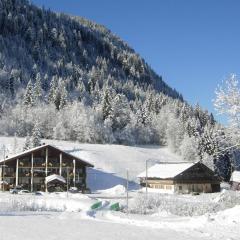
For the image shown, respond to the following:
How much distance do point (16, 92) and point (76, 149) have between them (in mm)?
68106

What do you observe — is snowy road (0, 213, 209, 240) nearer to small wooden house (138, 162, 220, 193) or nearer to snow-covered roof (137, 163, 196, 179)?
small wooden house (138, 162, 220, 193)

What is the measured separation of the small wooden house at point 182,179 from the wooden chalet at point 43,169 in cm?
1365

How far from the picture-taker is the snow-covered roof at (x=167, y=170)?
94363mm

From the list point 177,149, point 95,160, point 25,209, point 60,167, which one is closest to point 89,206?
point 25,209

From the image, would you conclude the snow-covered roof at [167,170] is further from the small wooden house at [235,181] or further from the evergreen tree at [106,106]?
the evergreen tree at [106,106]

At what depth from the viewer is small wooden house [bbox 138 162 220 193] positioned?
307ft

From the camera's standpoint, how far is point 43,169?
91.1 m

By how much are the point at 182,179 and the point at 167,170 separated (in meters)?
4.48

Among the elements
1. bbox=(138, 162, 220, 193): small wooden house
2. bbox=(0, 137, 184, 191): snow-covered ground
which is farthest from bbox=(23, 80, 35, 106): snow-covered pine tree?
bbox=(138, 162, 220, 193): small wooden house

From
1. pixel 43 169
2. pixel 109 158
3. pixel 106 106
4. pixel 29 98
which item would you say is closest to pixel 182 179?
pixel 109 158

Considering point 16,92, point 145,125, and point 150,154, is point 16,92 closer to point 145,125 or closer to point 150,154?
point 145,125

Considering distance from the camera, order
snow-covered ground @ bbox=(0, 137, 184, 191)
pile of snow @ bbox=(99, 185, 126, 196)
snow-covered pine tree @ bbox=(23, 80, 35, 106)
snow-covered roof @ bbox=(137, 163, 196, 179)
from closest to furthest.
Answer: pile of snow @ bbox=(99, 185, 126, 196) < snow-covered roof @ bbox=(137, 163, 196, 179) < snow-covered ground @ bbox=(0, 137, 184, 191) < snow-covered pine tree @ bbox=(23, 80, 35, 106)

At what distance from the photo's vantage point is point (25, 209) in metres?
36.2

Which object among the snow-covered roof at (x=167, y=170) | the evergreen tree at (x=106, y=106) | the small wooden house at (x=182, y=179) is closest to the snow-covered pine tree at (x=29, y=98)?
the evergreen tree at (x=106, y=106)
